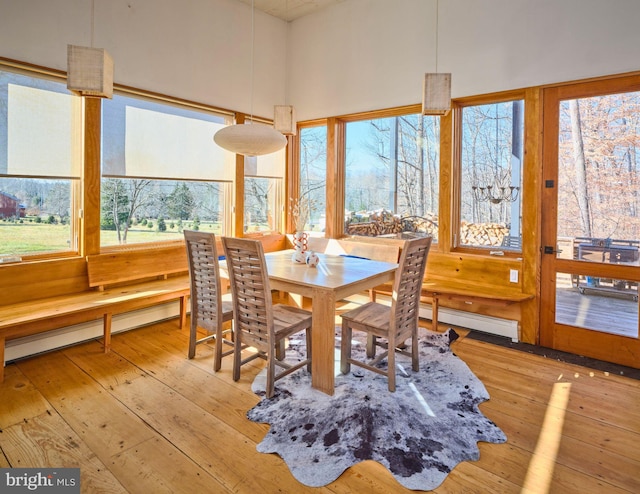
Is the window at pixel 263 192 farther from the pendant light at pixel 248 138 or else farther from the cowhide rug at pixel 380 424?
the cowhide rug at pixel 380 424

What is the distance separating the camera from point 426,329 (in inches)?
153

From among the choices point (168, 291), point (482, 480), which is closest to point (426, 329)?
point (482, 480)

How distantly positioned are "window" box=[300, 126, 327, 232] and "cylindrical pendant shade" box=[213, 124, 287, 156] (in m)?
2.44

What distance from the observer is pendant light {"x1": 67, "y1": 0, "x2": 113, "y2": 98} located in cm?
240

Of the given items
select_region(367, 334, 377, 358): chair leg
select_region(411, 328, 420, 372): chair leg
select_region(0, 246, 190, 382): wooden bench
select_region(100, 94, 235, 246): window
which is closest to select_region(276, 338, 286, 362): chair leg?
select_region(367, 334, 377, 358): chair leg

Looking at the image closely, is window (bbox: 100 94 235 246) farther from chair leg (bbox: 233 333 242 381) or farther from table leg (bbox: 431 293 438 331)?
table leg (bbox: 431 293 438 331)

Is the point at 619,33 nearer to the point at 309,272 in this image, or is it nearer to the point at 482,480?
the point at 309,272

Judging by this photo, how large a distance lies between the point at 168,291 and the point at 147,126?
1682 millimetres

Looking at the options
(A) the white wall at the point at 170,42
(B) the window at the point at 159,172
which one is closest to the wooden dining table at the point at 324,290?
(B) the window at the point at 159,172

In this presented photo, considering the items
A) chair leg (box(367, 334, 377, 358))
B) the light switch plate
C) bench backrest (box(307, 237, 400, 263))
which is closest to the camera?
chair leg (box(367, 334, 377, 358))

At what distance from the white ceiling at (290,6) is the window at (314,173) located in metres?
1.44

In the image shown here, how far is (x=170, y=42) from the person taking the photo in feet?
13.1

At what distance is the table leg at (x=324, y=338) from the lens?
8.08 ft

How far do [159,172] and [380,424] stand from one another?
10.6ft
